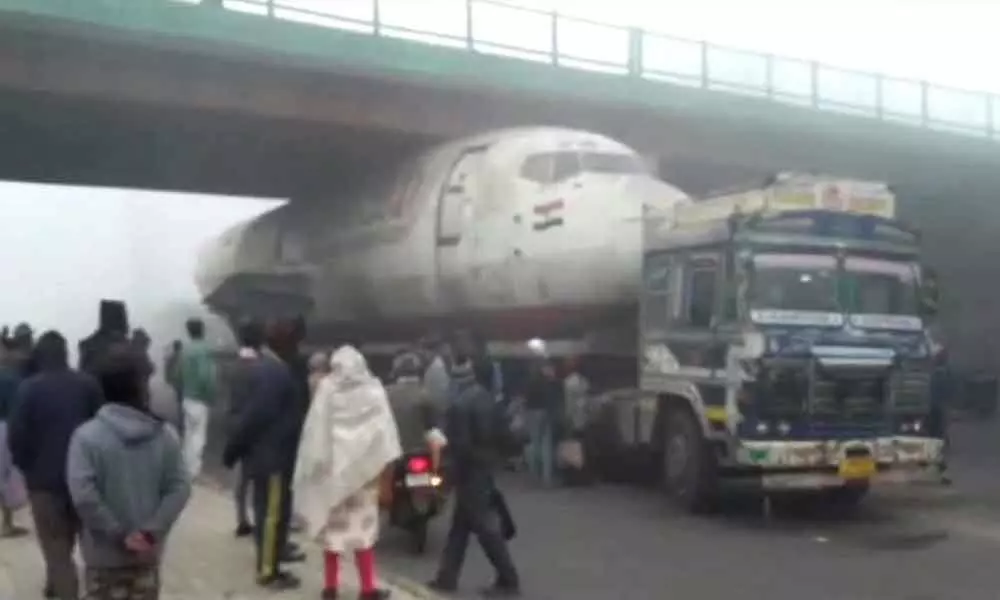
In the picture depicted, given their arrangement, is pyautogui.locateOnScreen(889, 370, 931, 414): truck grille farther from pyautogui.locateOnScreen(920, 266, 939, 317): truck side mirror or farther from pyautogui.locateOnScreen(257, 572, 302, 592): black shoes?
pyautogui.locateOnScreen(257, 572, 302, 592): black shoes

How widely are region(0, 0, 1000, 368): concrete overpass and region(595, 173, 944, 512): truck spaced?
9.25 m

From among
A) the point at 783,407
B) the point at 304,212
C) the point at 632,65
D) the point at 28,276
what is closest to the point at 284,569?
the point at 783,407

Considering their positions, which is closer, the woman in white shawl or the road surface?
the woman in white shawl

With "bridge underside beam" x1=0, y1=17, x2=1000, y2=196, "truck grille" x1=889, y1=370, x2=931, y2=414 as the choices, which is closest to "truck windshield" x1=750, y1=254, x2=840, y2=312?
"truck grille" x1=889, y1=370, x2=931, y2=414

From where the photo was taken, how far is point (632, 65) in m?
23.5

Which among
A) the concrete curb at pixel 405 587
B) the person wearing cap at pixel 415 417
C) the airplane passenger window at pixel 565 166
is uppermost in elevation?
the airplane passenger window at pixel 565 166

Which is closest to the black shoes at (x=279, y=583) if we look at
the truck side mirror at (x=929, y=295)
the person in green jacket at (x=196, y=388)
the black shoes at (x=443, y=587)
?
the black shoes at (x=443, y=587)

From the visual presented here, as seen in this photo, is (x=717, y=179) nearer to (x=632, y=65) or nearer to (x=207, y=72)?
(x=632, y=65)

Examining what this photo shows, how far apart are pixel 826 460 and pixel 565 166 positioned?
5777mm

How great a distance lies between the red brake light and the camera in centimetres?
989

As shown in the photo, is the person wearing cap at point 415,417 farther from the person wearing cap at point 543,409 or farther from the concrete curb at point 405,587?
the person wearing cap at point 543,409

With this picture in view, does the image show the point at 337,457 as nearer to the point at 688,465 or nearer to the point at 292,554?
the point at 292,554

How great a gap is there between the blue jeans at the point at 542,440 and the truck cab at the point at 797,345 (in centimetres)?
216

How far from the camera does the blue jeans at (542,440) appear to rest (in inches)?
583
